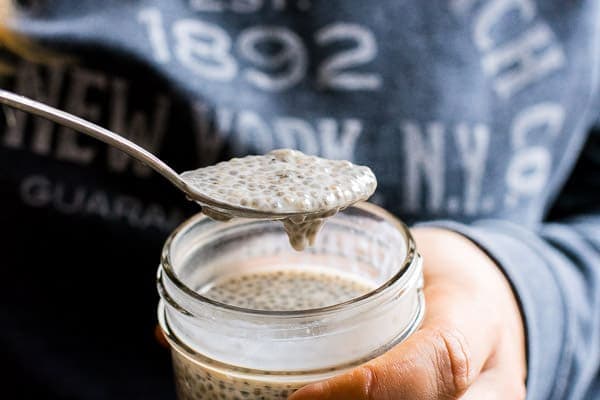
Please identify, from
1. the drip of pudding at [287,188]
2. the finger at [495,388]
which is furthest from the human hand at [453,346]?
the drip of pudding at [287,188]

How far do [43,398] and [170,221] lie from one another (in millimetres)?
308

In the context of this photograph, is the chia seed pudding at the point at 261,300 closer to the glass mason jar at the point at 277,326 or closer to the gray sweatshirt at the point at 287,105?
the glass mason jar at the point at 277,326

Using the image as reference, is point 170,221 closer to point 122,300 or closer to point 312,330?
point 122,300

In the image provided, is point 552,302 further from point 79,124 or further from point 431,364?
point 79,124

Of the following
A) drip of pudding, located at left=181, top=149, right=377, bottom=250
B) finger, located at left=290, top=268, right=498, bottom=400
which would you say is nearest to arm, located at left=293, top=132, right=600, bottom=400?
finger, located at left=290, top=268, right=498, bottom=400

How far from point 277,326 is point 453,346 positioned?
126 mm

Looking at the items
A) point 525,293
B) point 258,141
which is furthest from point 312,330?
point 258,141

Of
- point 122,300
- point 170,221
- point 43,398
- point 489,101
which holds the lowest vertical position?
point 43,398

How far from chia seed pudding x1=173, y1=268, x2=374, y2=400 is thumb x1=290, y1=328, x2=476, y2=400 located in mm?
42

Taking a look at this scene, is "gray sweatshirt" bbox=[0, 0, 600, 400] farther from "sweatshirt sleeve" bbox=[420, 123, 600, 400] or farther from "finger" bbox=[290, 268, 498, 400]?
"finger" bbox=[290, 268, 498, 400]

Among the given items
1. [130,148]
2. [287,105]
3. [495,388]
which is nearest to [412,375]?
[495,388]

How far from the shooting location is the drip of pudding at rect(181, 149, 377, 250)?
472 mm

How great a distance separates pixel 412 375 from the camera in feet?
1.53

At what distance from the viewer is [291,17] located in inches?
32.1
